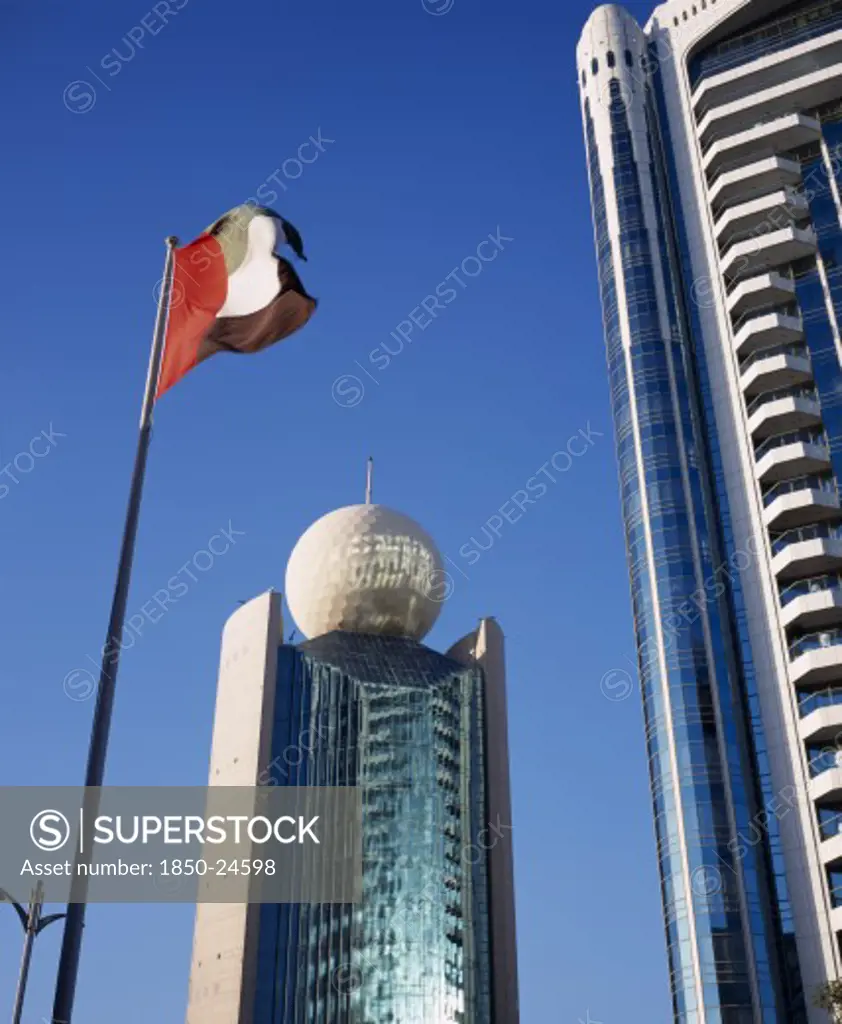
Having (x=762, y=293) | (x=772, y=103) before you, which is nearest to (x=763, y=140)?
(x=772, y=103)

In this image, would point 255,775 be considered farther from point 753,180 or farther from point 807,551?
point 753,180

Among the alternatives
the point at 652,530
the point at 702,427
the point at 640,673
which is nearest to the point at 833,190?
the point at 702,427

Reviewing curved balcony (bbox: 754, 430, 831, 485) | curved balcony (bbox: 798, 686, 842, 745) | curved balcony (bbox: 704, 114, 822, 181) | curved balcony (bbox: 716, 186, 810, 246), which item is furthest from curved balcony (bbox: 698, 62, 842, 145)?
curved balcony (bbox: 798, 686, 842, 745)

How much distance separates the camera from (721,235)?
65938 millimetres

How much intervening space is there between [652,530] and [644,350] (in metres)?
10.1

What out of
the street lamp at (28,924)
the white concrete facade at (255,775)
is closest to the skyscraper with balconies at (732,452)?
the white concrete facade at (255,775)

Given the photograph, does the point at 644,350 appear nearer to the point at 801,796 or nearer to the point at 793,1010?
the point at 801,796

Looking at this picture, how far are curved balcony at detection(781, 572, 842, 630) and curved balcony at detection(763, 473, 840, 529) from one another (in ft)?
9.20

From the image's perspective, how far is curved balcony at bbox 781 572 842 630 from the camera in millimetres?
53188

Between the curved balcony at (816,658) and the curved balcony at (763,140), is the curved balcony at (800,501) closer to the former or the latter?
the curved balcony at (816,658)

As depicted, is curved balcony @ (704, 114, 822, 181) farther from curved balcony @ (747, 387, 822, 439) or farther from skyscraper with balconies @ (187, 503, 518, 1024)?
skyscraper with balconies @ (187, 503, 518, 1024)

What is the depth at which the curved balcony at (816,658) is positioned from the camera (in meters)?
51.8

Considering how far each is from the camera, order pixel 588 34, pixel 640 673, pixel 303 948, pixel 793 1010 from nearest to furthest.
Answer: pixel 303 948 < pixel 793 1010 < pixel 640 673 < pixel 588 34

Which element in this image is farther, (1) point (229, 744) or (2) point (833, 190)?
(2) point (833, 190)
